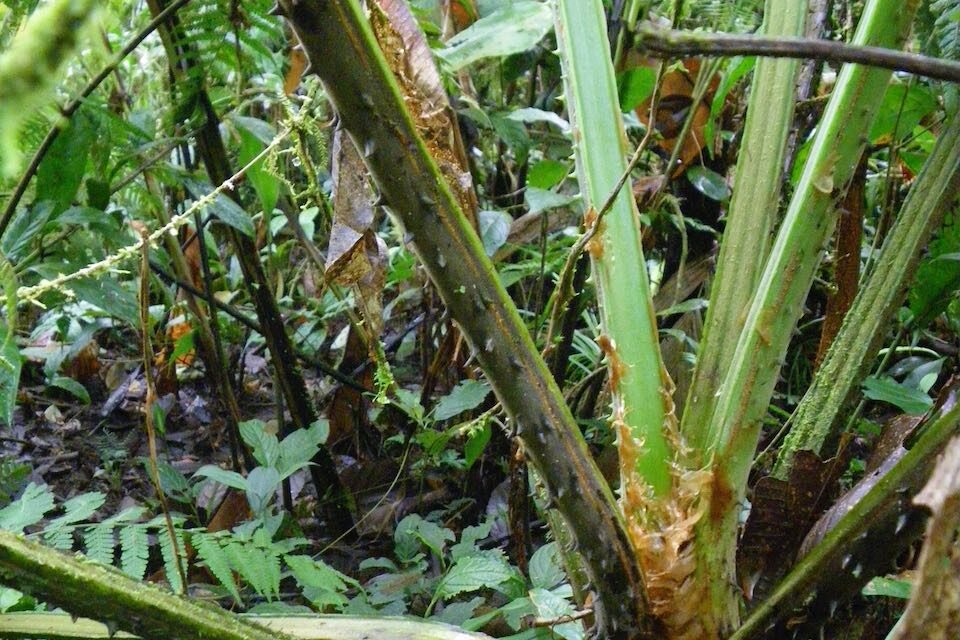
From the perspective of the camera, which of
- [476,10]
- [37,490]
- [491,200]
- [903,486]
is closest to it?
[903,486]

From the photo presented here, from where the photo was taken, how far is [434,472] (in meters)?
1.38

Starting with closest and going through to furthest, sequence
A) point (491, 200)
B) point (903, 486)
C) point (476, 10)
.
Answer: point (903, 486) → point (476, 10) → point (491, 200)

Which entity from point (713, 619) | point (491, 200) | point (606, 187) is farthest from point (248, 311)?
point (713, 619)

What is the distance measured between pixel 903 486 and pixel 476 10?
1.01 meters

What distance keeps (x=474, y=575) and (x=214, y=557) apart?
27 cm

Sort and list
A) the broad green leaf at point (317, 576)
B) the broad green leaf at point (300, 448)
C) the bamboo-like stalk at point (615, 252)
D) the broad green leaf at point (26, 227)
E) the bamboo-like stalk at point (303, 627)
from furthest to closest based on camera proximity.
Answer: the broad green leaf at point (300, 448) → the broad green leaf at point (26, 227) → the broad green leaf at point (317, 576) → the bamboo-like stalk at point (615, 252) → the bamboo-like stalk at point (303, 627)

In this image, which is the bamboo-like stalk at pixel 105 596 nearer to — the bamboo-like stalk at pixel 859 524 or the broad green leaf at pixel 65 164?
the bamboo-like stalk at pixel 859 524

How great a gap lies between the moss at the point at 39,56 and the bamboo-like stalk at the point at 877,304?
68cm

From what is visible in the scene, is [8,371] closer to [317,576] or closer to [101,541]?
[101,541]

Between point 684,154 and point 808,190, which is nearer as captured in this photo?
point 808,190

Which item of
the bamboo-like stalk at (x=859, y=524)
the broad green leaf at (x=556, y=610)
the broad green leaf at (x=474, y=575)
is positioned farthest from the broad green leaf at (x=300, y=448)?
the bamboo-like stalk at (x=859, y=524)

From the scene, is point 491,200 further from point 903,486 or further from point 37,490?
point 903,486

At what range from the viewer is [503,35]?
100 centimetres

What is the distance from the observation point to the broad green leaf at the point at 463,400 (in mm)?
1106
